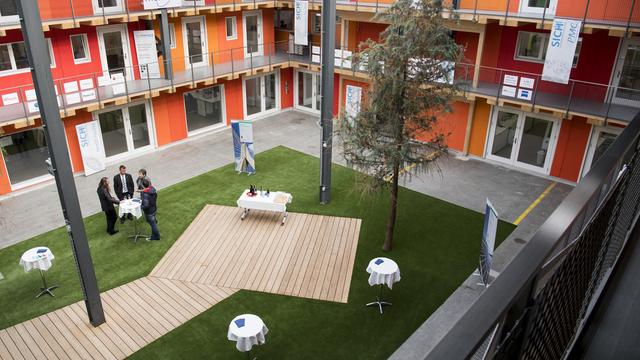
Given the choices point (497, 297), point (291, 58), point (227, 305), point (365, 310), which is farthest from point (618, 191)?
point (291, 58)

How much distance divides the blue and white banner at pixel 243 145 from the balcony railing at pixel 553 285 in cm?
1504

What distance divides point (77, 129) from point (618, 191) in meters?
17.3

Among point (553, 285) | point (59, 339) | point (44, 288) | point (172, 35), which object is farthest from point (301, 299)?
point (172, 35)

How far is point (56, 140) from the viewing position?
8.04 metres

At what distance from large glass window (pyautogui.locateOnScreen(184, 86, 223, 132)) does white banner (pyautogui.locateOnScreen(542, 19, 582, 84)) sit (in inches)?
525

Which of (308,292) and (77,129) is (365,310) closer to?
(308,292)

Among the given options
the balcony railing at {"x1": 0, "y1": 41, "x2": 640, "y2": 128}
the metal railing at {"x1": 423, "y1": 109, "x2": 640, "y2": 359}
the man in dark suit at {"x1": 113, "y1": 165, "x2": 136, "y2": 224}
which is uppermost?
the metal railing at {"x1": 423, "y1": 109, "x2": 640, "y2": 359}

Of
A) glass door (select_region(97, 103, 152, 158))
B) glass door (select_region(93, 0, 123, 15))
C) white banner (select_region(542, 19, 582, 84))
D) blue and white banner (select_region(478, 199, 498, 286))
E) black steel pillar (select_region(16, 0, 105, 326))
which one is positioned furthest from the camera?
glass door (select_region(97, 103, 152, 158))

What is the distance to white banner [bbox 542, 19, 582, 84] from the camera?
14387mm

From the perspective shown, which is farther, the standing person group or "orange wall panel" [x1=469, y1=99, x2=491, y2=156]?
"orange wall panel" [x1=469, y1=99, x2=491, y2=156]

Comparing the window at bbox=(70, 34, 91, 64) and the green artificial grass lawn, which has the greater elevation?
the window at bbox=(70, 34, 91, 64)

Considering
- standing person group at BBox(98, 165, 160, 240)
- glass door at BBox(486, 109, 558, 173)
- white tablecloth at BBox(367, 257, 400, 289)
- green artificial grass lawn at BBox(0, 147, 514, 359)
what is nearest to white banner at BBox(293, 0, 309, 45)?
green artificial grass lawn at BBox(0, 147, 514, 359)

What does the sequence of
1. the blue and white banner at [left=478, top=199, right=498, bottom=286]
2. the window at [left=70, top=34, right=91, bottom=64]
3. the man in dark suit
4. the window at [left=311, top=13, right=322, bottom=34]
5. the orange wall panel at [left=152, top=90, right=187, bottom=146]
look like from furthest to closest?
1. the window at [left=311, top=13, right=322, bottom=34]
2. the orange wall panel at [left=152, top=90, right=187, bottom=146]
3. the window at [left=70, top=34, right=91, bottom=64]
4. the man in dark suit
5. the blue and white banner at [left=478, top=199, right=498, bottom=286]

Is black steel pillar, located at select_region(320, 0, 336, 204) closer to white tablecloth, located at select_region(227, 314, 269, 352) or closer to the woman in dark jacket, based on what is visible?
the woman in dark jacket
